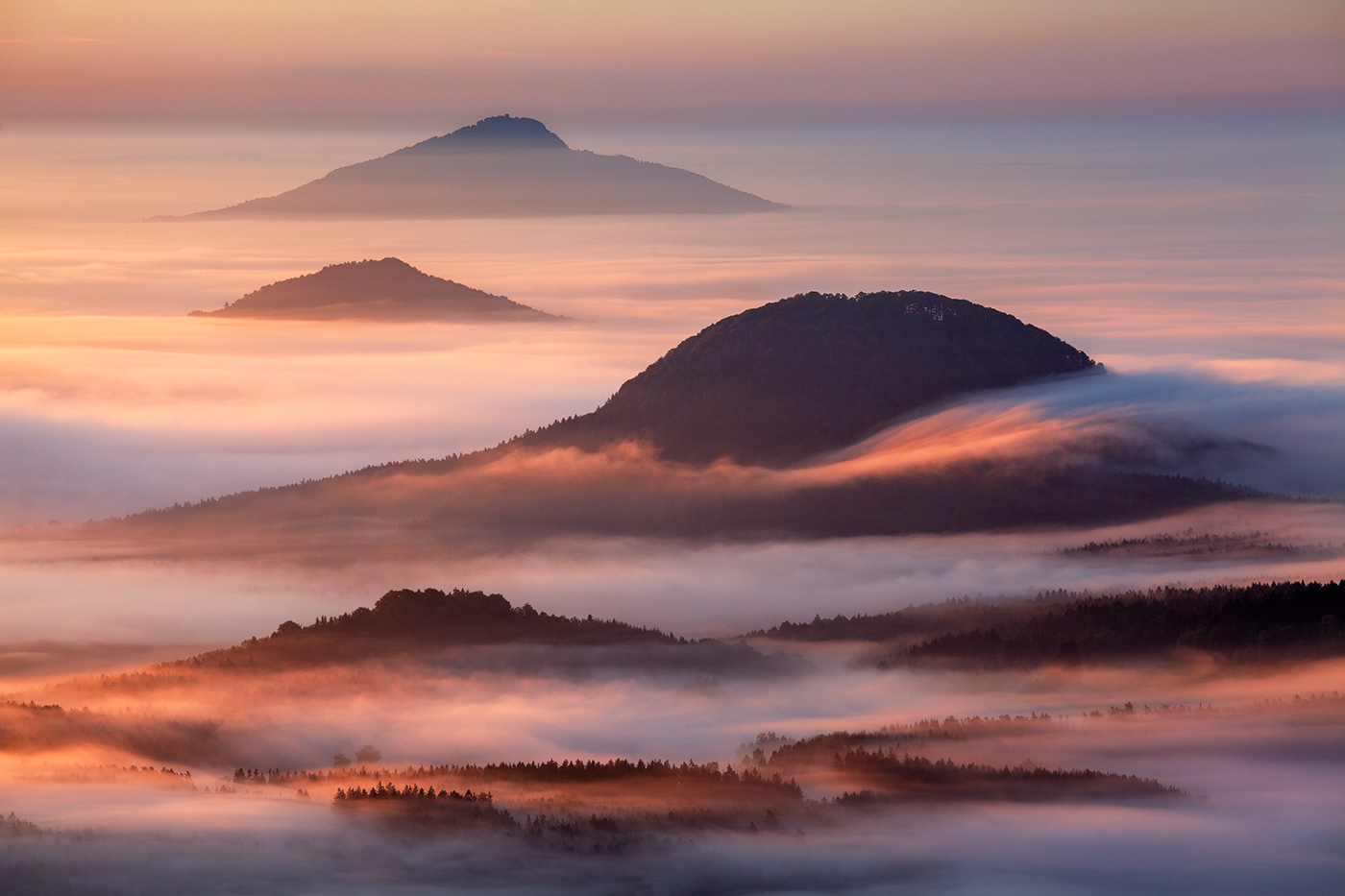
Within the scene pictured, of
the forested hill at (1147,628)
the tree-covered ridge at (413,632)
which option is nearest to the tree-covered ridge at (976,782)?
the forested hill at (1147,628)

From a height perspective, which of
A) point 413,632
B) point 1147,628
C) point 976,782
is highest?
point 413,632

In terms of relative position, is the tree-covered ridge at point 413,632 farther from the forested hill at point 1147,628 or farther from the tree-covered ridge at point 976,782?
the tree-covered ridge at point 976,782

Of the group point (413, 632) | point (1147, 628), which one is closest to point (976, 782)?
point (1147, 628)

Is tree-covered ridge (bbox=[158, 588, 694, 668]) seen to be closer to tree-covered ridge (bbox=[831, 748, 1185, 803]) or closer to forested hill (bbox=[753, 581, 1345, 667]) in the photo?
forested hill (bbox=[753, 581, 1345, 667])

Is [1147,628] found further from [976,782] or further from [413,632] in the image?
[413,632]

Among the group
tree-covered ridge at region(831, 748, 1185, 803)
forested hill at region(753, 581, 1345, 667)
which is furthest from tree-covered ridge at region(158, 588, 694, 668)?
tree-covered ridge at region(831, 748, 1185, 803)

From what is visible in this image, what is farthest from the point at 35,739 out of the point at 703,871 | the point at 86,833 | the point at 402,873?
the point at 703,871

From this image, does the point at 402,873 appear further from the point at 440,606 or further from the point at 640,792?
the point at 440,606

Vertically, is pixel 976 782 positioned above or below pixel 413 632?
below
